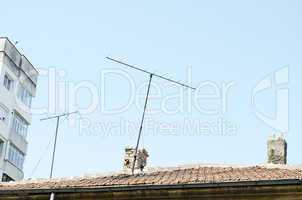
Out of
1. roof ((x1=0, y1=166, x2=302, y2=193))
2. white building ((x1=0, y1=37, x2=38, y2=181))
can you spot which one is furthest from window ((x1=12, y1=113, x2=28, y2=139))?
roof ((x1=0, y1=166, x2=302, y2=193))

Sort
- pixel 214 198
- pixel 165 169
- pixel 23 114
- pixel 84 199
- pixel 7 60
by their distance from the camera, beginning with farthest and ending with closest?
pixel 23 114 < pixel 7 60 < pixel 165 169 < pixel 84 199 < pixel 214 198

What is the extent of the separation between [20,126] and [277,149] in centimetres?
2165

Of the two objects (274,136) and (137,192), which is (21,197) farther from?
(274,136)

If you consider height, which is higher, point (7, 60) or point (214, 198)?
point (7, 60)

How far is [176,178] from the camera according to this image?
14633 mm

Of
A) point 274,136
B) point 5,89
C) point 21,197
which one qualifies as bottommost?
point 21,197

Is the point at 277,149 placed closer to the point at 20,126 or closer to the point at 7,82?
the point at 7,82

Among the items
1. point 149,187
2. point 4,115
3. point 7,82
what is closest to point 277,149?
point 149,187

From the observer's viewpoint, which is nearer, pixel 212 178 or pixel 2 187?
pixel 212 178

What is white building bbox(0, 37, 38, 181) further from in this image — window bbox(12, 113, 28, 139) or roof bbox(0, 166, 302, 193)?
roof bbox(0, 166, 302, 193)

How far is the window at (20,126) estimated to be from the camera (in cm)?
3562

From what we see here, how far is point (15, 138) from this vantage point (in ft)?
116

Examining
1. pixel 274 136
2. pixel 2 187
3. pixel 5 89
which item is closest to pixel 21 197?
pixel 2 187

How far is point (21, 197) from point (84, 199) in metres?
1.61
